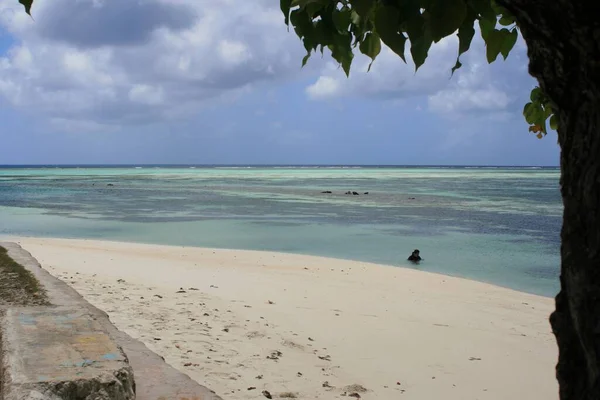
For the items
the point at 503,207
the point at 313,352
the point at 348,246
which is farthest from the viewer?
the point at 503,207

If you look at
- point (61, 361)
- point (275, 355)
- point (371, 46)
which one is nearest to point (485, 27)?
point (371, 46)

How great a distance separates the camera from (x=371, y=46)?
65.1 inches

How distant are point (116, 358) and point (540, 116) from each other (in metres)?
2.49

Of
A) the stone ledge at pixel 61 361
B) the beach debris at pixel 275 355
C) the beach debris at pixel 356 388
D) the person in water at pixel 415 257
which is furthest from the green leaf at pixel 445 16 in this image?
the person in water at pixel 415 257

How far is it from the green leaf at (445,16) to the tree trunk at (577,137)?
0.08m

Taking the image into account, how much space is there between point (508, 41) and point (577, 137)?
457 mm

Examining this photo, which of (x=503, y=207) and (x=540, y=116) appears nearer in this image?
(x=540, y=116)

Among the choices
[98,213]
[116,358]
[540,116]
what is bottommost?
[98,213]

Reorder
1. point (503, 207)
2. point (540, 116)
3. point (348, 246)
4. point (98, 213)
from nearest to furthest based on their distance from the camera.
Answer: point (540, 116) < point (348, 246) < point (98, 213) < point (503, 207)

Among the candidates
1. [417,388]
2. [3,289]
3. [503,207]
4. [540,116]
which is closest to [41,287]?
[3,289]

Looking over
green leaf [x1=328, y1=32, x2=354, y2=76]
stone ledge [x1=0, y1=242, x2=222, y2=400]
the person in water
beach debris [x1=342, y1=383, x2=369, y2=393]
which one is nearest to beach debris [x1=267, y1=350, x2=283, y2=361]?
beach debris [x1=342, y1=383, x2=369, y2=393]

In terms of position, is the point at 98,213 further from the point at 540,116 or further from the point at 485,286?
the point at 540,116

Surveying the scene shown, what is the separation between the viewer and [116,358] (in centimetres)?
323

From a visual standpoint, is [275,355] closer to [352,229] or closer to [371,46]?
[371,46]
